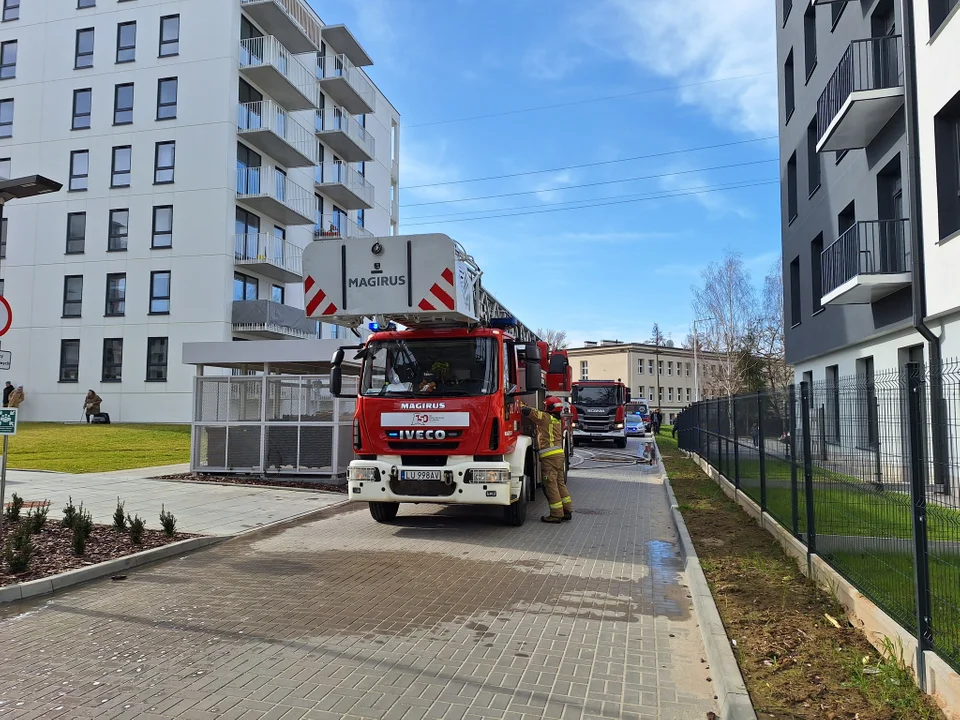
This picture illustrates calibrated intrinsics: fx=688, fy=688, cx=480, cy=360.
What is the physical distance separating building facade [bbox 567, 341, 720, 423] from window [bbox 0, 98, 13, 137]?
65796 mm

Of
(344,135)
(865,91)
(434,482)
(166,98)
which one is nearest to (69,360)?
(166,98)

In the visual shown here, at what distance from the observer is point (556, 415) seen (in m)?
12.1

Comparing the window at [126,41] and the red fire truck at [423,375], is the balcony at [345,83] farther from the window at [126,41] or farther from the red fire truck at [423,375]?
the red fire truck at [423,375]

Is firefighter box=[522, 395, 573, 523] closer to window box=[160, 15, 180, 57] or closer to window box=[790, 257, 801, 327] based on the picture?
window box=[790, 257, 801, 327]

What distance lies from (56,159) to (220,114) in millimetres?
8703

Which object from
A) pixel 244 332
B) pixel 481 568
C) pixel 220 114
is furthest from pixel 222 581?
pixel 220 114

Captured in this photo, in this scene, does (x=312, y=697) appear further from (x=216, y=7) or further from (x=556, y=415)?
(x=216, y=7)

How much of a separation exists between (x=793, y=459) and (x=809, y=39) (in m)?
18.6

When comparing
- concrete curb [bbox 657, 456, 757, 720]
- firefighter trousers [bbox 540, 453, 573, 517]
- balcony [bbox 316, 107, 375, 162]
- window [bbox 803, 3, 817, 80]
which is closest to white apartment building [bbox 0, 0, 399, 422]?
balcony [bbox 316, 107, 375, 162]

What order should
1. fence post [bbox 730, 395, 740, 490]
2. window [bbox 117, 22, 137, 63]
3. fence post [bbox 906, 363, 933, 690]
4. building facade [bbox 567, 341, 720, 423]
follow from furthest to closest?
building facade [bbox 567, 341, 720, 423], window [bbox 117, 22, 137, 63], fence post [bbox 730, 395, 740, 490], fence post [bbox 906, 363, 933, 690]

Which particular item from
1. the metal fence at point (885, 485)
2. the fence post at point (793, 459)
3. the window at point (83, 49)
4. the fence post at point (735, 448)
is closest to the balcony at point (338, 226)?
the window at point (83, 49)

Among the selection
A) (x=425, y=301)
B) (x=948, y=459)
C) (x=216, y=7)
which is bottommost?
(x=948, y=459)

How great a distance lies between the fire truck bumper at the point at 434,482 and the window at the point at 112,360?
82.2 feet

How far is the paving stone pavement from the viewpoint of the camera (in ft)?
13.1
